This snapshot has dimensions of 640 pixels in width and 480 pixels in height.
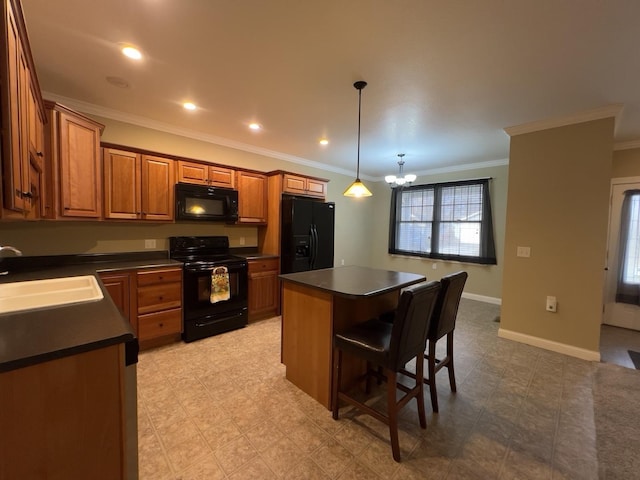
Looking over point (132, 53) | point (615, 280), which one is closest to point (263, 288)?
point (132, 53)

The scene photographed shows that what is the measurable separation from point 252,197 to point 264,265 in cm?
104

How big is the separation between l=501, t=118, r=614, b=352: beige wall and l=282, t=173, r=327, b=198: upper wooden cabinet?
2720 mm

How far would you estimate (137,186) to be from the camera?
10.1 ft

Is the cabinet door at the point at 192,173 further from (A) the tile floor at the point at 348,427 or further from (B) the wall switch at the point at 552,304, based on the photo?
(B) the wall switch at the point at 552,304

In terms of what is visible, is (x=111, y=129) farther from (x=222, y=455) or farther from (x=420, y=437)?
(x=420, y=437)

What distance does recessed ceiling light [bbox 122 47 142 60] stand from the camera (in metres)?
2.02

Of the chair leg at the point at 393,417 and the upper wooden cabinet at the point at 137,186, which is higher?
the upper wooden cabinet at the point at 137,186

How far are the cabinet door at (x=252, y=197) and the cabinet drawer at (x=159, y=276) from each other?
118 centimetres

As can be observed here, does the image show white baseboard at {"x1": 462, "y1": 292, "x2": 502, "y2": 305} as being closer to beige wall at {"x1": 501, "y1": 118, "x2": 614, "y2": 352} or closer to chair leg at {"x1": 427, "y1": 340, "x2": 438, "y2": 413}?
beige wall at {"x1": 501, "y1": 118, "x2": 614, "y2": 352}

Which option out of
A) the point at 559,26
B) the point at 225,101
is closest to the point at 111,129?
the point at 225,101

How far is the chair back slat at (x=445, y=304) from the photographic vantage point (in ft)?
6.62

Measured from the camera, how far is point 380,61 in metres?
2.11

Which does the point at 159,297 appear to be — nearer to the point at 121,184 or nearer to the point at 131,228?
the point at 131,228

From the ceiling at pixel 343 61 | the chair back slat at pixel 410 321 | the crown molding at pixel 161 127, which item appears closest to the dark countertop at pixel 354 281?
the chair back slat at pixel 410 321
